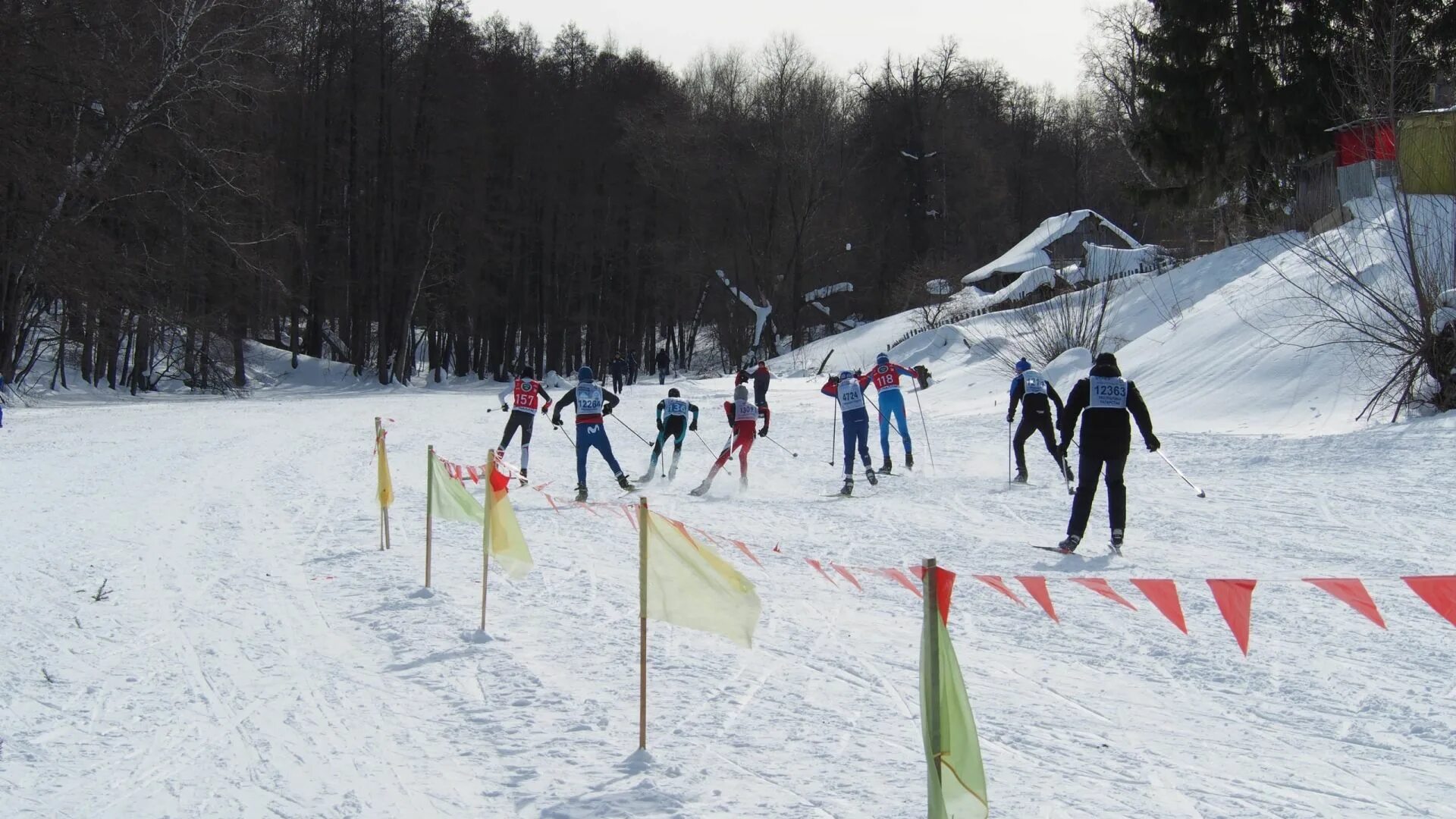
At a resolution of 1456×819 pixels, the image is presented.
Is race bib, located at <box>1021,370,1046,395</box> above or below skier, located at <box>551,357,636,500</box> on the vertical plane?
above

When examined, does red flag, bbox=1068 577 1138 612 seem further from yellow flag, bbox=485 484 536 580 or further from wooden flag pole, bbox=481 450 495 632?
wooden flag pole, bbox=481 450 495 632

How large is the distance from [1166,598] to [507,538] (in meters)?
3.94

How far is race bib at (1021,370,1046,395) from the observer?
14617 mm

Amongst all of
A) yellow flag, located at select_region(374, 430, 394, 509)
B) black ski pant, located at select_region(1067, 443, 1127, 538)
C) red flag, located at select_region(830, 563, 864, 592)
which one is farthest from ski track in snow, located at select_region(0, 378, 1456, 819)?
yellow flag, located at select_region(374, 430, 394, 509)

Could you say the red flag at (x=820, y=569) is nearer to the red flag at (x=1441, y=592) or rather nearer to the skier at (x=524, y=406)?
the red flag at (x=1441, y=592)

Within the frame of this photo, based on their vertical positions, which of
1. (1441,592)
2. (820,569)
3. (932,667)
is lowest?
(820,569)

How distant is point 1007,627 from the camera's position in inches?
278

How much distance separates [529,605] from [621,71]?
48.6m

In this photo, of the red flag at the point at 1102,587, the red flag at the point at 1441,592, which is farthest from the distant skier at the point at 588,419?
the red flag at the point at 1441,592

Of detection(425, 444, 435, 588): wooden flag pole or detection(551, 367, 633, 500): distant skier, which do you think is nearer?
detection(425, 444, 435, 588): wooden flag pole

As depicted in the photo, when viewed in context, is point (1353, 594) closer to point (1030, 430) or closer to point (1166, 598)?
point (1166, 598)

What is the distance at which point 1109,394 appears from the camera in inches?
377

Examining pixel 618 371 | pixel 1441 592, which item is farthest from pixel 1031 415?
pixel 618 371

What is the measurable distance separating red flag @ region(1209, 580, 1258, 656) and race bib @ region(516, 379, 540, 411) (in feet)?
38.3
